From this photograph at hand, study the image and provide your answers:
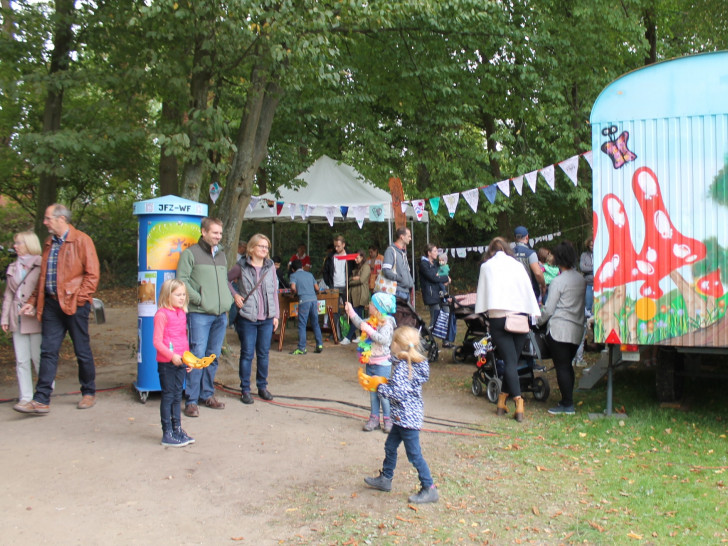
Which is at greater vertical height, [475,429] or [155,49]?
[155,49]

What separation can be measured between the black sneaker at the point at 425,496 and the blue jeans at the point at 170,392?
2.28 metres

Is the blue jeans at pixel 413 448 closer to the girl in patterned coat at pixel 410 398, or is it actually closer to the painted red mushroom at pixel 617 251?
the girl in patterned coat at pixel 410 398

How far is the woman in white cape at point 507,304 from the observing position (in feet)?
23.0

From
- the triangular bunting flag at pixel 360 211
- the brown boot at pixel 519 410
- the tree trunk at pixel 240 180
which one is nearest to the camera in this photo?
the brown boot at pixel 519 410

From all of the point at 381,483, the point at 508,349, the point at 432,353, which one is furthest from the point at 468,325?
the point at 381,483

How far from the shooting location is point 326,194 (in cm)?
1453

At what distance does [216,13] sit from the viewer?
25.7ft

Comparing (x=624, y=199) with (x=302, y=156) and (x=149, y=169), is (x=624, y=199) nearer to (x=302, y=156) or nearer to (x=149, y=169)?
(x=149, y=169)

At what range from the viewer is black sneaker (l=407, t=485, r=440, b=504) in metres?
4.66

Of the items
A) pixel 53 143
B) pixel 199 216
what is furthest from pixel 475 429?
pixel 53 143

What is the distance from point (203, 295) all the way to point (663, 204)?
4.58 meters

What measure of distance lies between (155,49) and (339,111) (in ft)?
19.0

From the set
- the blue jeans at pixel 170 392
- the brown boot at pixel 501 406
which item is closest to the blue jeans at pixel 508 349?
the brown boot at pixel 501 406

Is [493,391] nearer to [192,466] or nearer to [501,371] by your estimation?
[501,371]
